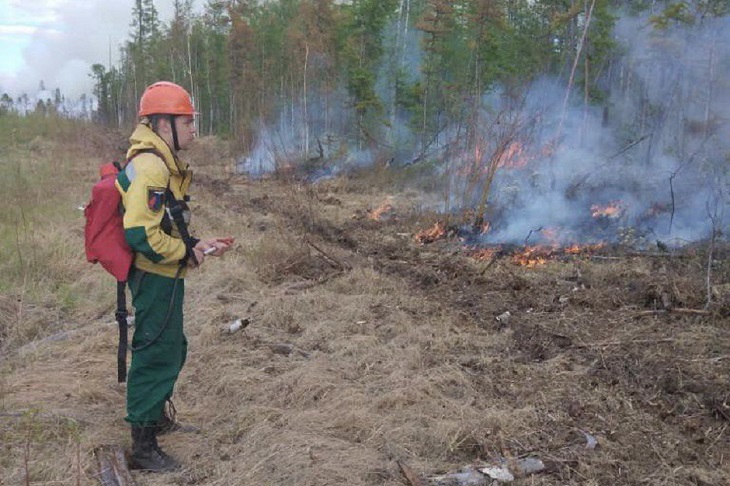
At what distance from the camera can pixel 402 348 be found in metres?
5.16

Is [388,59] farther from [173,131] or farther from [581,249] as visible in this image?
[173,131]

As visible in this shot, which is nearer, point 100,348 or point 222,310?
point 100,348

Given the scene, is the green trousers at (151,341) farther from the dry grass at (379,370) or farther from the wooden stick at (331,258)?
the wooden stick at (331,258)

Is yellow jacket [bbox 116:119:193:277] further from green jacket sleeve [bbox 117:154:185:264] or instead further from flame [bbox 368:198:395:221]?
flame [bbox 368:198:395:221]

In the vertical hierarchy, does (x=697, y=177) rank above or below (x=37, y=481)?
above

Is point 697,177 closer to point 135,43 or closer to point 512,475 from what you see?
point 512,475

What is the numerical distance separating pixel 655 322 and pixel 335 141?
770 inches

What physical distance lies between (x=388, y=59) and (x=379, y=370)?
24.8 metres

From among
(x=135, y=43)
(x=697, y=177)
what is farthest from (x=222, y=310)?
(x=135, y=43)

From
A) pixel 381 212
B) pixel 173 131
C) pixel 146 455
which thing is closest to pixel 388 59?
pixel 381 212

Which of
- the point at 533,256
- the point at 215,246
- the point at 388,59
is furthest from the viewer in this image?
the point at 388,59

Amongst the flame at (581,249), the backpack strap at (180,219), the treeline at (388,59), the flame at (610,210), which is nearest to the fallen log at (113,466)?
the backpack strap at (180,219)

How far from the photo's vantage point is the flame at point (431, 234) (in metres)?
10.1

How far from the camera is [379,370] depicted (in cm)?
473
